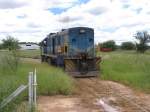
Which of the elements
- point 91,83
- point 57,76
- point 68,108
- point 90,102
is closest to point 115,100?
point 90,102

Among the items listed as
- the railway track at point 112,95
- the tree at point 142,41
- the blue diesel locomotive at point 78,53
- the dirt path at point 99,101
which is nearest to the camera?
the dirt path at point 99,101

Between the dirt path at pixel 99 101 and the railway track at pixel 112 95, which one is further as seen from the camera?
the railway track at pixel 112 95

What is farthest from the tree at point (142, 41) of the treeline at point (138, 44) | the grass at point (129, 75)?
the grass at point (129, 75)

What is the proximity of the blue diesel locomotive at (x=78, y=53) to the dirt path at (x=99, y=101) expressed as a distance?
7469mm

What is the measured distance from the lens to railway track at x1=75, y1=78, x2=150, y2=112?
48.8ft

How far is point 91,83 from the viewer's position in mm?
23297

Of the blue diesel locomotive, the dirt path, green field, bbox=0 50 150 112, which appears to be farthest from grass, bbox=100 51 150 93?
the dirt path

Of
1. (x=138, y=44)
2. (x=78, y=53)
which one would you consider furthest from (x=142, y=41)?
(x=78, y=53)

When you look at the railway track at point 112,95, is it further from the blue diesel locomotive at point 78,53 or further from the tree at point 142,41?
the tree at point 142,41

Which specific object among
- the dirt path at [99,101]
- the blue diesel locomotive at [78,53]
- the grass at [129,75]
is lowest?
the dirt path at [99,101]

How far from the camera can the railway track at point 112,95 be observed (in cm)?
1487

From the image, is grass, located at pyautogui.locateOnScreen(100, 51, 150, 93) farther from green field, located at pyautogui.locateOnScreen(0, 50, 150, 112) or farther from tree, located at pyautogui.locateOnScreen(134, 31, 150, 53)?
tree, located at pyautogui.locateOnScreen(134, 31, 150, 53)

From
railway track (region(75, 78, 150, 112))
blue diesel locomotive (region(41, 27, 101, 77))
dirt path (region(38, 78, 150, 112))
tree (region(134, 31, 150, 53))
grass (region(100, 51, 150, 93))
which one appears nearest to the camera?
dirt path (region(38, 78, 150, 112))

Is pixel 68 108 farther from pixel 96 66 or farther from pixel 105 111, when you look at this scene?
pixel 96 66
